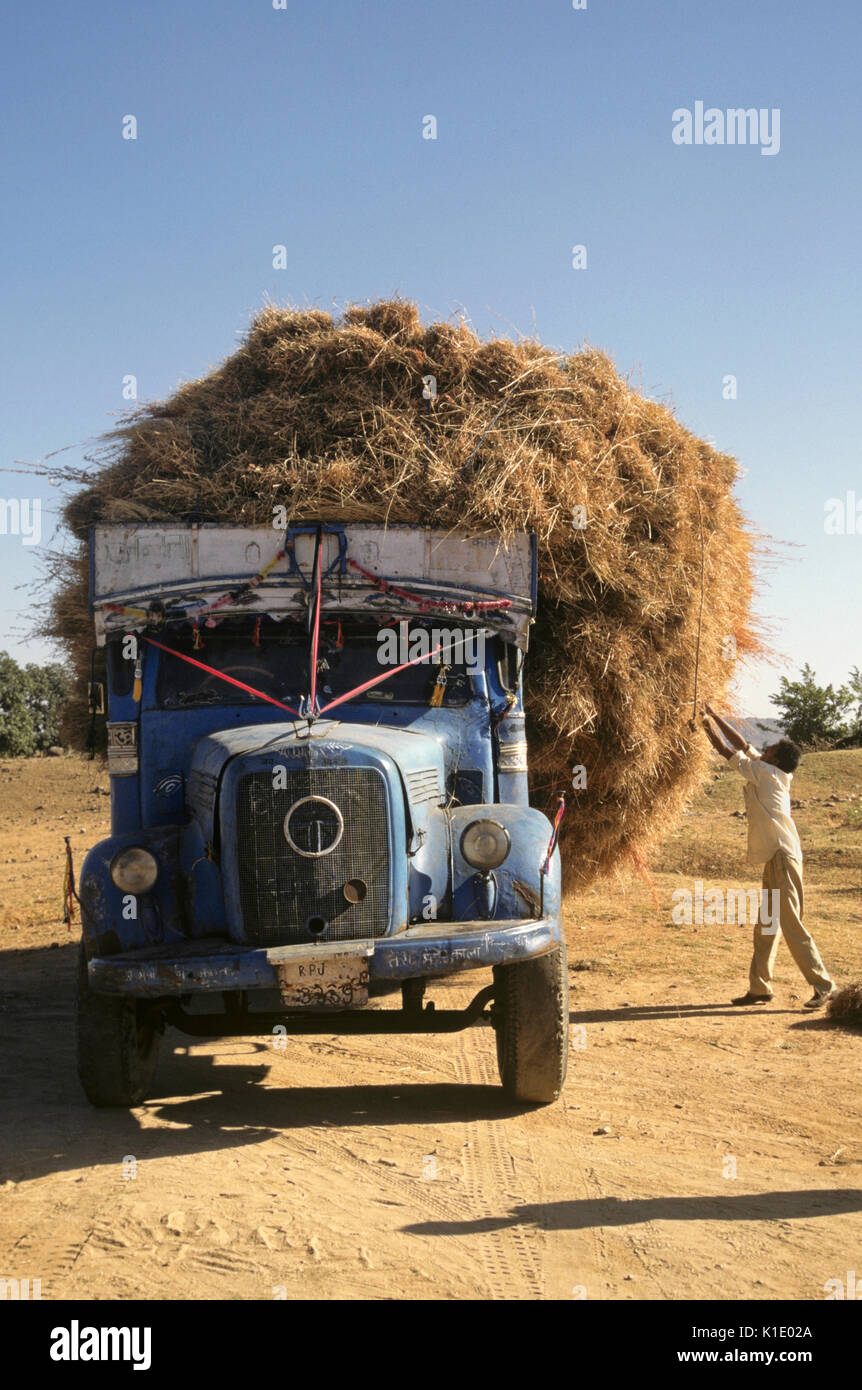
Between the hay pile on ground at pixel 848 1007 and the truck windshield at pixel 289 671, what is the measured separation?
327 cm

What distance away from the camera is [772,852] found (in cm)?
870

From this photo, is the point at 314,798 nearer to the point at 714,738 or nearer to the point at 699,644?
the point at 699,644

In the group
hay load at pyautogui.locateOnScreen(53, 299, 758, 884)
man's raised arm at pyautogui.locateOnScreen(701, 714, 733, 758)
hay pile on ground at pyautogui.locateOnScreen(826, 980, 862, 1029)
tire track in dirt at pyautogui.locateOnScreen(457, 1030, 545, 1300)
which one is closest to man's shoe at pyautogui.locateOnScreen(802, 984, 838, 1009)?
hay pile on ground at pyautogui.locateOnScreen(826, 980, 862, 1029)

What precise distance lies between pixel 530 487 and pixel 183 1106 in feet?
12.8

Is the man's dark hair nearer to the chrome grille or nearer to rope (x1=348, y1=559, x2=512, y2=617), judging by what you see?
rope (x1=348, y1=559, x2=512, y2=617)

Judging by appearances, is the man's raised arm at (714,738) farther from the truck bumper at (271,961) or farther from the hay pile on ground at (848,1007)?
the truck bumper at (271,961)

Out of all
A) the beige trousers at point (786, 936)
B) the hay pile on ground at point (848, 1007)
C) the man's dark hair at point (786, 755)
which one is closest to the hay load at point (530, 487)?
the man's dark hair at point (786, 755)

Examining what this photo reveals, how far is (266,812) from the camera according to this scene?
216 inches

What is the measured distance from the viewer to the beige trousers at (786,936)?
27.5ft

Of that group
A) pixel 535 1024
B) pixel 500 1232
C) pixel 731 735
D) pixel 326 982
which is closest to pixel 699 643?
pixel 731 735
